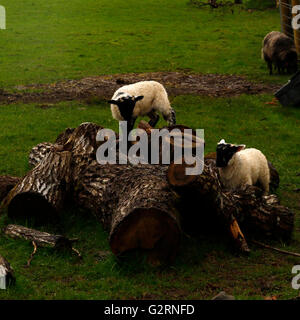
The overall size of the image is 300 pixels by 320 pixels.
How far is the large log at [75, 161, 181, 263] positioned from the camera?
7391mm

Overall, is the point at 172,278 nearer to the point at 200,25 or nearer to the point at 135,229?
the point at 135,229

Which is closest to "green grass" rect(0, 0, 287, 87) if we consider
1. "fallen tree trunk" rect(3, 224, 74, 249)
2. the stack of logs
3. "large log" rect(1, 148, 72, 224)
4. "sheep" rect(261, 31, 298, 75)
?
"sheep" rect(261, 31, 298, 75)

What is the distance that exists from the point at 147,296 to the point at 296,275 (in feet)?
5.80

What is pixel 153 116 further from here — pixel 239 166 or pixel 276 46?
pixel 276 46

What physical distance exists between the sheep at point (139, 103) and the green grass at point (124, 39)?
6941 mm

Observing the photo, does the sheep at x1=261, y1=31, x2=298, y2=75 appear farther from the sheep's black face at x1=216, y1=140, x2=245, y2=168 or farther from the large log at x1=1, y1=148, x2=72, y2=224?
the large log at x1=1, y1=148, x2=72, y2=224

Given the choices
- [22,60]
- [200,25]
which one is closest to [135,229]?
[22,60]

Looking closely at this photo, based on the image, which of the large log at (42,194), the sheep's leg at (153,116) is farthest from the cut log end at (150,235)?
the sheep's leg at (153,116)

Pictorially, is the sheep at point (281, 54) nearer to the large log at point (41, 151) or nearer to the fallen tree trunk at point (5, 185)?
the large log at point (41, 151)

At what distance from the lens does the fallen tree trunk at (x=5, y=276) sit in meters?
6.93

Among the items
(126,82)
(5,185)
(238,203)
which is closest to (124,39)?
(126,82)

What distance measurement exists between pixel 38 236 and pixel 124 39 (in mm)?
20478

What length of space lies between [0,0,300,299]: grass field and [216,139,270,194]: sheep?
0.67 metres

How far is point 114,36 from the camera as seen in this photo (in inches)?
1120
